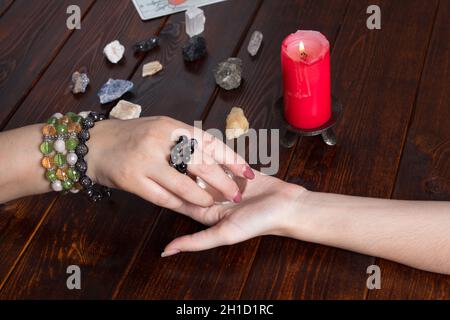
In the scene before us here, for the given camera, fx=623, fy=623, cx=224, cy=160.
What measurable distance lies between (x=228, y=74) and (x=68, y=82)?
13.8 inches

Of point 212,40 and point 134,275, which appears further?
point 212,40

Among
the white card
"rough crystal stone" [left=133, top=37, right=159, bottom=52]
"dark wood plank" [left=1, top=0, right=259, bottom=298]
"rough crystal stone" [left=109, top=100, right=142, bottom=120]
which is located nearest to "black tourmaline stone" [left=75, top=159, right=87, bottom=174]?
"dark wood plank" [left=1, top=0, right=259, bottom=298]

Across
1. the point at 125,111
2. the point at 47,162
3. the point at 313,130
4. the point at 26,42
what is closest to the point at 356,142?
the point at 313,130

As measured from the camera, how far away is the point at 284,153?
45.0 inches

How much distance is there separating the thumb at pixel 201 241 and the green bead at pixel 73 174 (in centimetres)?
20

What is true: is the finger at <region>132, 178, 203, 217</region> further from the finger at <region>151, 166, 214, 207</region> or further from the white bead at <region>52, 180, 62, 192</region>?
the white bead at <region>52, 180, 62, 192</region>

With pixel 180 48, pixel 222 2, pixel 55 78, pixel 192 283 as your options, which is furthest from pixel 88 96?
pixel 192 283

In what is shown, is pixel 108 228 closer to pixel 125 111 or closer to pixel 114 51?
pixel 125 111

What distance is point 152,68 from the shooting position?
4.30 ft

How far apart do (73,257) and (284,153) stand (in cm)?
42

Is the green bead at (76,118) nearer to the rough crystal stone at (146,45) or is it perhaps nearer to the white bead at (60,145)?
the white bead at (60,145)

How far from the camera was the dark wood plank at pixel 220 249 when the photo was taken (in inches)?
38.5

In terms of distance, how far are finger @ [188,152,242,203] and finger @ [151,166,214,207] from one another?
0.06 feet
